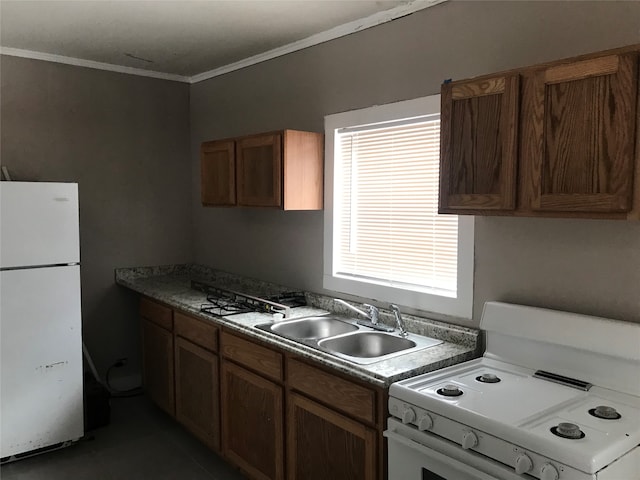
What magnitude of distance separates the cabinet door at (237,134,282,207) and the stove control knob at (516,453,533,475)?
1854 mm

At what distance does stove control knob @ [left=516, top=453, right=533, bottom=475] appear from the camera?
4.98ft

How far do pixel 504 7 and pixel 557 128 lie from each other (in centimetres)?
77

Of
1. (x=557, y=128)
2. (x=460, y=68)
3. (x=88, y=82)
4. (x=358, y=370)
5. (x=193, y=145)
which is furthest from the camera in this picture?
(x=193, y=145)

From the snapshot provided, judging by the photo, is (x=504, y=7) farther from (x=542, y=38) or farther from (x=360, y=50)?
(x=360, y=50)

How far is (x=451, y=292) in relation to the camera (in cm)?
252

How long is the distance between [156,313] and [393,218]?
1.82 meters


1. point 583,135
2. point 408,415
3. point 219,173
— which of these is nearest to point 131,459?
point 219,173

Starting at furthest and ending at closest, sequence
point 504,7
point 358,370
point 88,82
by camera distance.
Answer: point 88,82, point 504,7, point 358,370

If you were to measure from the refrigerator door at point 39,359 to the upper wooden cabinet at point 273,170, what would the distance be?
111 cm

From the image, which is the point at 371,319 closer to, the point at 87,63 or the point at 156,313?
the point at 156,313

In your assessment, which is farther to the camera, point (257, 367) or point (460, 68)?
point (257, 367)

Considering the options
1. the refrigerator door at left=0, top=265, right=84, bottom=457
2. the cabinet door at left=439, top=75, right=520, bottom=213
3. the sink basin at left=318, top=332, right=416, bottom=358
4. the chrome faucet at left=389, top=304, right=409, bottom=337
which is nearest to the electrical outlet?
the refrigerator door at left=0, top=265, right=84, bottom=457

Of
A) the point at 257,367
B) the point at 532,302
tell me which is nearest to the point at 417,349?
the point at 532,302

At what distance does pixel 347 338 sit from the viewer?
263cm
